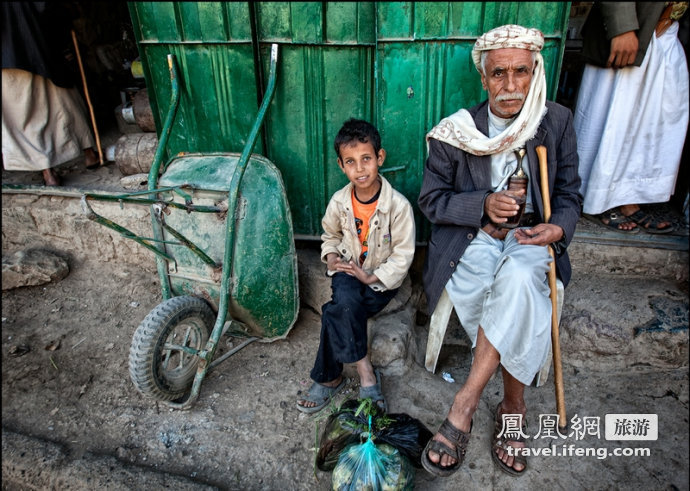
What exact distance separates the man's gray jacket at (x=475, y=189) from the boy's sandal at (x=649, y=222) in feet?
3.31

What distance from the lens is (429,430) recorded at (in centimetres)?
229

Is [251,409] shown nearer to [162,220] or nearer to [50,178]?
[162,220]

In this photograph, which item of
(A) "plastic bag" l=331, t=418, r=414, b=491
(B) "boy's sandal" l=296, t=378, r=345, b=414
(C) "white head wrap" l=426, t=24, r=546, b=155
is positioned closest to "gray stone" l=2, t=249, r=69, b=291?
(B) "boy's sandal" l=296, t=378, r=345, b=414

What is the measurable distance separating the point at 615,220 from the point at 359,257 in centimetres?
181

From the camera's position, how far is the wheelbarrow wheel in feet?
7.64

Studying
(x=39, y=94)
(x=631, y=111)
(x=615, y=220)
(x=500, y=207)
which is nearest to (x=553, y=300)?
(x=500, y=207)

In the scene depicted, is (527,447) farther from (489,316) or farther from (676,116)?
(676,116)

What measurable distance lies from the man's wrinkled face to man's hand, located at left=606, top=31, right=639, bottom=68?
0.87m

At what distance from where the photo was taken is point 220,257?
2.68m

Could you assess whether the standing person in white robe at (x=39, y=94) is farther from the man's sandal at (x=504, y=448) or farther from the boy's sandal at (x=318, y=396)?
the man's sandal at (x=504, y=448)

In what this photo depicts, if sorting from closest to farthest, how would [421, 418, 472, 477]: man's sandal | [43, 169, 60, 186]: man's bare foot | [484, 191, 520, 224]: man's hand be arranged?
[421, 418, 472, 477]: man's sandal, [484, 191, 520, 224]: man's hand, [43, 169, 60, 186]: man's bare foot

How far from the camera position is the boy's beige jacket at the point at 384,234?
2424 mm

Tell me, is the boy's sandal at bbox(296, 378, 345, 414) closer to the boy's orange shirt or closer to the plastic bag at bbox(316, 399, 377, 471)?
the plastic bag at bbox(316, 399, 377, 471)

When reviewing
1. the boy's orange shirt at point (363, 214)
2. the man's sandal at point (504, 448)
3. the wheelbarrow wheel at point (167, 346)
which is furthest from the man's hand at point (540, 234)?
the wheelbarrow wheel at point (167, 346)
